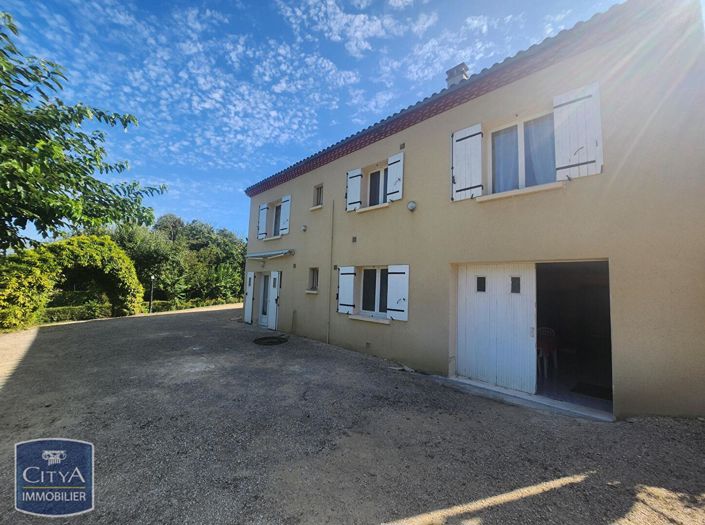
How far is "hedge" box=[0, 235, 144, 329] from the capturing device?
33.7ft

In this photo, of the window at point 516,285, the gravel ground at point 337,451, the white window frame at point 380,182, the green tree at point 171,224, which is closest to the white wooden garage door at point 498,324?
the window at point 516,285

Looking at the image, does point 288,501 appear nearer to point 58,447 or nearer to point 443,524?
point 443,524

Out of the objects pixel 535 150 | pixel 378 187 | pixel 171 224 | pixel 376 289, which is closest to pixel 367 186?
pixel 378 187

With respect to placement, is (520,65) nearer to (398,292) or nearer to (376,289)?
(398,292)

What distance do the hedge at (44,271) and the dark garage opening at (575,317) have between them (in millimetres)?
15947

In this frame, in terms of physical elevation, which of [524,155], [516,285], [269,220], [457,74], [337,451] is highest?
[457,74]

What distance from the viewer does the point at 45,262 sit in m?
11.0

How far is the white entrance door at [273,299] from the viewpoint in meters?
11.3

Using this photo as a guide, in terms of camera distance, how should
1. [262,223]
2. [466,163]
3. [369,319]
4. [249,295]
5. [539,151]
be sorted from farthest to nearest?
1. [249,295]
2. [262,223]
3. [369,319]
4. [466,163]
5. [539,151]

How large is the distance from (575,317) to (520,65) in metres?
7.89

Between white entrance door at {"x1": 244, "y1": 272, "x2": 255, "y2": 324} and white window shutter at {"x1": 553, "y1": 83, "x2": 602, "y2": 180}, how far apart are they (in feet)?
37.5

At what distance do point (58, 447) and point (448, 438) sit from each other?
4359 mm

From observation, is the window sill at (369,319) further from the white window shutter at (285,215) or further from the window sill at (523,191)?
the white window shutter at (285,215)

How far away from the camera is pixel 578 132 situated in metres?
4.80
